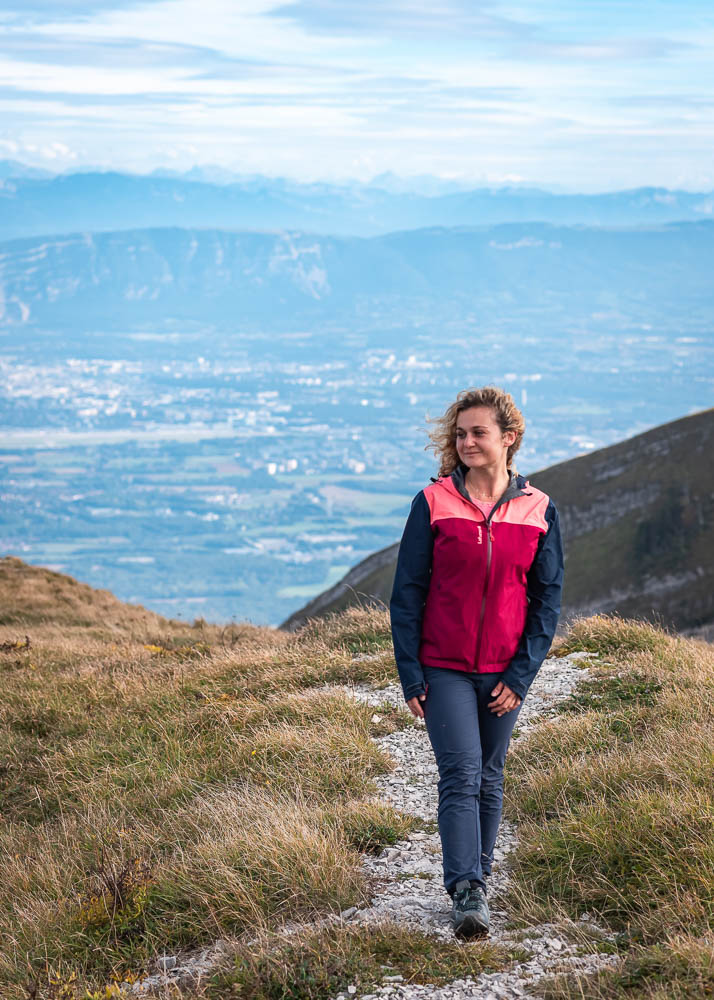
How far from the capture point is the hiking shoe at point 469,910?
471 centimetres

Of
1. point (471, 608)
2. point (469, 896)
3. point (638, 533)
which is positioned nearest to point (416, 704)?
point (471, 608)

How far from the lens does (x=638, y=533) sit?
6394 centimetres

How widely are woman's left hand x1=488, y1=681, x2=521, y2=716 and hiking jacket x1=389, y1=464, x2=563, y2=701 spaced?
3 cm

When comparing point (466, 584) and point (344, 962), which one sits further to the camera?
point (466, 584)

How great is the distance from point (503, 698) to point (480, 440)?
1393 mm

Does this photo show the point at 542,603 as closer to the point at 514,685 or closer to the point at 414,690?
the point at 514,685

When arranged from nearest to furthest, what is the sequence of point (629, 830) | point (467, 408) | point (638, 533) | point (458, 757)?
point (458, 757) < point (467, 408) < point (629, 830) < point (638, 533)

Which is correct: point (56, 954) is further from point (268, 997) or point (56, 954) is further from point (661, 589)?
point (661, 589)

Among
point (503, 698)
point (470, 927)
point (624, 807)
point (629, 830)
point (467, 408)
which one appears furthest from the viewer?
point (624, 807)

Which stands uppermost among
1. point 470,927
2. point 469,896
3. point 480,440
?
point 480,440

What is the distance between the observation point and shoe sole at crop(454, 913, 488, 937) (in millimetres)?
4707

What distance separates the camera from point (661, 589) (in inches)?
2285

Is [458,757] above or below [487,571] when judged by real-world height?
below

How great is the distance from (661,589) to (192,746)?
2132 inches
